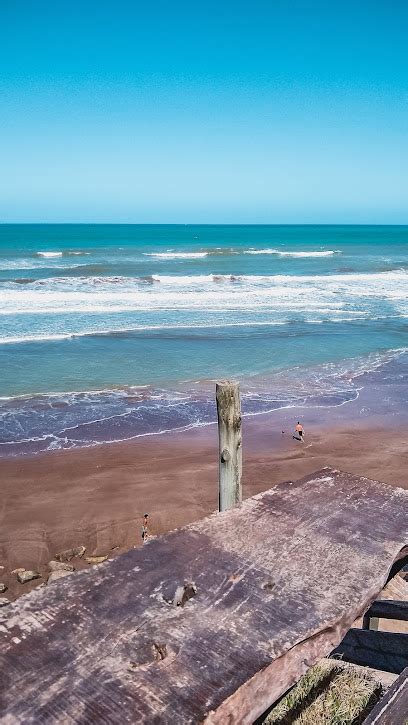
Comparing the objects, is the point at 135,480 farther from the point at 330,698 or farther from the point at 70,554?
the point at 330,698

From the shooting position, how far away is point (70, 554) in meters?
8.85

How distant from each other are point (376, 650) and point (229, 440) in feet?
8.49

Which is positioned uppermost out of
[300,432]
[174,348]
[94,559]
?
[174,348]

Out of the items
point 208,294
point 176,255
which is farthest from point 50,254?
point 208,294

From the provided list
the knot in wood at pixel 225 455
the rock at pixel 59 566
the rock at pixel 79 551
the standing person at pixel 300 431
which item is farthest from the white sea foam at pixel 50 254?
the knot in wood at pixel 225 455

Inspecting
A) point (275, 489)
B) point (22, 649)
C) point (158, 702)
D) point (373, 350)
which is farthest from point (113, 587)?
point (373, 350)

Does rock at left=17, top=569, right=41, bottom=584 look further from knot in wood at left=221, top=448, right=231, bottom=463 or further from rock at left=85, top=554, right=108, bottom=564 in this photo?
knot in wood at left=221, top=448, right=231, bottom=463

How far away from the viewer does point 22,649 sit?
206 centimetres

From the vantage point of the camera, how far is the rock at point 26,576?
8.19 meters

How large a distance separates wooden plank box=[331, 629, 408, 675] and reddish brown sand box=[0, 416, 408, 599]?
554 centimetres

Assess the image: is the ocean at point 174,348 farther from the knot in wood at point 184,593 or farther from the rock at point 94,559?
the knot in wood at point 184,593

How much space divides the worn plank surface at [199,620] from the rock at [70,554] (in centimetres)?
643

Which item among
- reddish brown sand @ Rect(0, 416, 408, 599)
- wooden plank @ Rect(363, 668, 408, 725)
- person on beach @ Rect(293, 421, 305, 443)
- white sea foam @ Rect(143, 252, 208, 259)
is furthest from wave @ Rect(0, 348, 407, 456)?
white sea foam @ Rect(143, 252, 208, 259)

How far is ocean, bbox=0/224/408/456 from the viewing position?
14453mm
